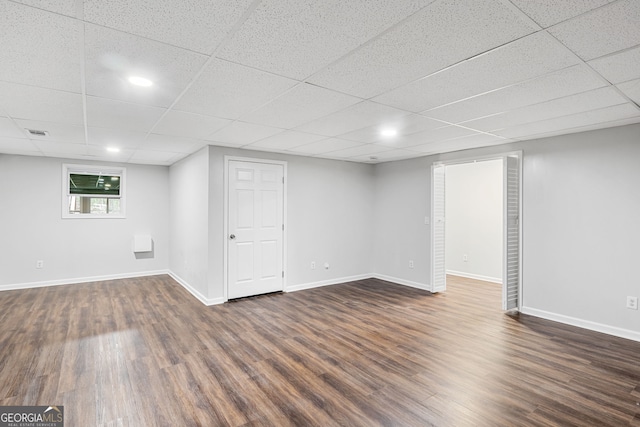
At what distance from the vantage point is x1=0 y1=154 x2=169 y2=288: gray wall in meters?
5.48

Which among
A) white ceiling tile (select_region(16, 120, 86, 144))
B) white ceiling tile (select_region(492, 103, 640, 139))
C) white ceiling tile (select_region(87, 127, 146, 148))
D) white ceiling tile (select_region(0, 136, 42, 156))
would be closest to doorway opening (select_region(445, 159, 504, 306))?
white ceiling tile (select_region(492, 103, 640, 139))

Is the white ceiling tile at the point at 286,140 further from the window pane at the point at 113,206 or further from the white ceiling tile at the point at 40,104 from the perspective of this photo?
the window pane at the point at 113,206

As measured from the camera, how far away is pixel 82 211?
610 centimetres

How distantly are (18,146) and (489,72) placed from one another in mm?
6124

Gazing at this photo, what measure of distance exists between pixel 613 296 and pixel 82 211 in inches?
319

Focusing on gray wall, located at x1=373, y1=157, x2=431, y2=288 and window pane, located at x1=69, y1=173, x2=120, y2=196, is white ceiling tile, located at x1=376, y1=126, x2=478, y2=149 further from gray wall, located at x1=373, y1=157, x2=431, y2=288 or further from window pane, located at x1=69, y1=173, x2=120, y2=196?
window pane, located at x1=69, y1=173, x2=120, y2=196

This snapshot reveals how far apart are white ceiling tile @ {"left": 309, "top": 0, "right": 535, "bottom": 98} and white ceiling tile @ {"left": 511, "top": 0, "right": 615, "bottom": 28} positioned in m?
0.06

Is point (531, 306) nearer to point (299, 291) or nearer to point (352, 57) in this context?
point (299, 291)

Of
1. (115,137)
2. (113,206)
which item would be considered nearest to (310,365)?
(115,137)

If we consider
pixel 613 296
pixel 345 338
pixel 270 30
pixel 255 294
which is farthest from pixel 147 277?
pixel 613 296

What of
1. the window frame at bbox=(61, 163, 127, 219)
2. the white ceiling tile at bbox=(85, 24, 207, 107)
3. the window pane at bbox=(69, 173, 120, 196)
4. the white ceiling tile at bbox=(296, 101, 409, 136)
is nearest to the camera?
the white ceiling tile at bbox=(85, 24, 207, 107)

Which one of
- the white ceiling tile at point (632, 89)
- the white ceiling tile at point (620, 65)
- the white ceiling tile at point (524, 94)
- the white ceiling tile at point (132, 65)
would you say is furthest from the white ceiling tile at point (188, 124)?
the white ceiling tile at point (632, 89)

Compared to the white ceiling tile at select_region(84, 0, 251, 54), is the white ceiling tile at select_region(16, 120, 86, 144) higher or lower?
higher

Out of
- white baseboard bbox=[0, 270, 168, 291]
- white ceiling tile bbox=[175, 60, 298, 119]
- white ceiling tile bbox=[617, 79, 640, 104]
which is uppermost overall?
white ceiling tile bbox=[175, 60, 298, 119]
